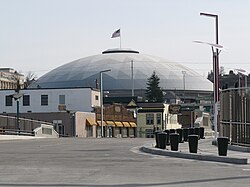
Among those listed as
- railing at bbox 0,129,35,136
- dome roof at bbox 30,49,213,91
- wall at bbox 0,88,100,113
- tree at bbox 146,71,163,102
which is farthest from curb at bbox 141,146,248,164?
dome roof at bbox 30,49,213,91

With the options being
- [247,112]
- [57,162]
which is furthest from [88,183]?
[247,112]

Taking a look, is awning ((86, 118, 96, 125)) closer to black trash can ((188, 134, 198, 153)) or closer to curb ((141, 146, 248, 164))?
curb ((141, 146, 248, 164))

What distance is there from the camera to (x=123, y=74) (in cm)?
16075

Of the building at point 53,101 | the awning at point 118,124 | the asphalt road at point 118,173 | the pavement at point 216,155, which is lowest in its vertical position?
the asphalt road at point 118,173

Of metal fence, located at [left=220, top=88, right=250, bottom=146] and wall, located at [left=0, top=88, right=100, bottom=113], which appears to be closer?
metal fence, located at [left=220, top=88, right=250, bottom=146]

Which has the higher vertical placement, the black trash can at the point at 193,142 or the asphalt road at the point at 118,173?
the black trash can at the point at 193,142

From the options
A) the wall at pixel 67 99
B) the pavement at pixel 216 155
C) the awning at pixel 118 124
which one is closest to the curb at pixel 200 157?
the pavement at pixel 216 155

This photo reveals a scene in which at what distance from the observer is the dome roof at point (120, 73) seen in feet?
518

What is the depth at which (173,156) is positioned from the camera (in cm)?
2544

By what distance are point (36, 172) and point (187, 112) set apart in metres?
111

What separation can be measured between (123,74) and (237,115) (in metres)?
131

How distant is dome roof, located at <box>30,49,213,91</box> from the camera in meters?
158

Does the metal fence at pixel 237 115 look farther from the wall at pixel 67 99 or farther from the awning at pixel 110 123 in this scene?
the awning at pixel 110 123

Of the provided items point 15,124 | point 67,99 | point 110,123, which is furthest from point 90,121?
point 15,124
